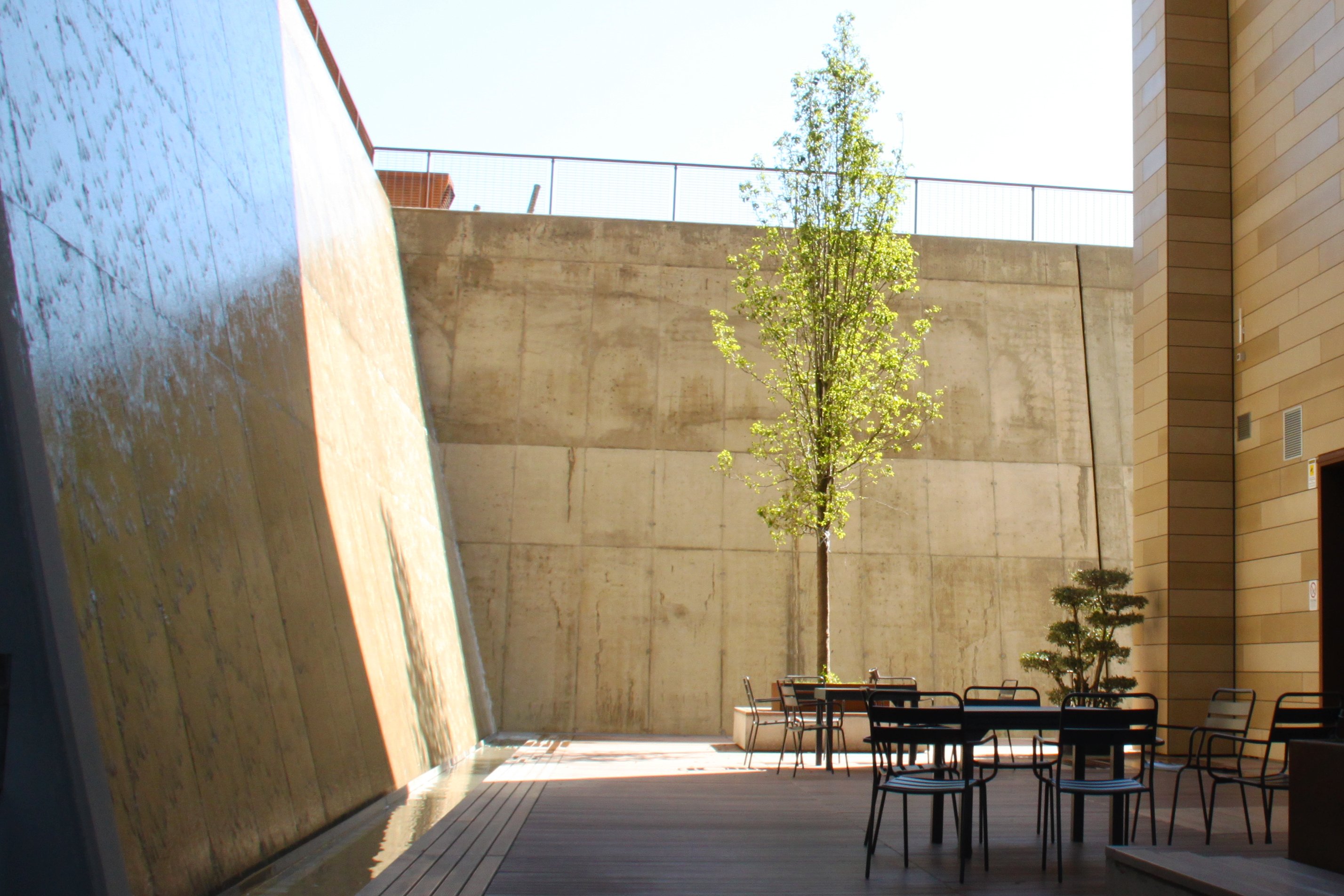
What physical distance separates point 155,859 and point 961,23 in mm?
9849

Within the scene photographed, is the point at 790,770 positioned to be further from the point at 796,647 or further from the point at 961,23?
the point at 961,23

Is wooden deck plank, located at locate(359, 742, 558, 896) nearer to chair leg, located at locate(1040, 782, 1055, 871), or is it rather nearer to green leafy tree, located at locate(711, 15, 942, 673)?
chair leg, located at locate(1040, 782, 1055, 871)

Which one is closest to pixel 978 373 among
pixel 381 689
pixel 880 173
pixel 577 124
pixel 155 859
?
pixel 880 173

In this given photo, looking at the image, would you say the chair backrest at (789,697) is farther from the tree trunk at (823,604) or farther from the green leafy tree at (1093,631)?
the green leafy tree at (1093,631)

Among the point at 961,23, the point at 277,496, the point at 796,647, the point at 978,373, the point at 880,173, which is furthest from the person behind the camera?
the point at 978,373

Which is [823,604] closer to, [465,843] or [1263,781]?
[1263,781]

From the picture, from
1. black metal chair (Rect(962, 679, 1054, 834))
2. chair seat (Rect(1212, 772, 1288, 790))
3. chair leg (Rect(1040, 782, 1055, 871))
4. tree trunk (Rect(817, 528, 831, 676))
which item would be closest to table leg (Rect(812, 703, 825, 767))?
black metal chair (Rect(962, 679, 1054, 834))

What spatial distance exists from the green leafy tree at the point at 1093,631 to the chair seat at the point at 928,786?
20.9 ft

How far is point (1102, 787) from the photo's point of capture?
5.01m

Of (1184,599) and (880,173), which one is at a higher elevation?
(880,173)

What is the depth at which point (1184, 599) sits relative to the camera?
35.7 ft

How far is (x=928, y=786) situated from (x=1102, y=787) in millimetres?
783

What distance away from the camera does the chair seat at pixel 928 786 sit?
4.95 metres

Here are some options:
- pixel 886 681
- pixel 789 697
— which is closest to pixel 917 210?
pixel 886 681
